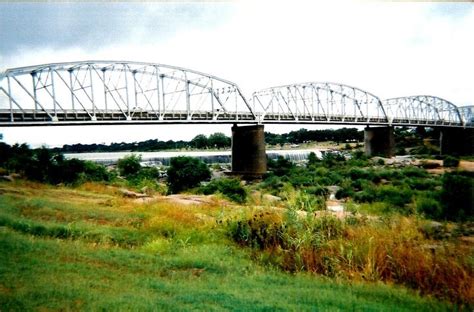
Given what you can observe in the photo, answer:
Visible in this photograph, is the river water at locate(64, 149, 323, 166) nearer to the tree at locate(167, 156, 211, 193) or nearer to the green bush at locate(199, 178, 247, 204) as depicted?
Answer: the tree at locate(167, 156, 211, 193)

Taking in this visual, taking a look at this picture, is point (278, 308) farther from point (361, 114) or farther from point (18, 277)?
point (361, 114)

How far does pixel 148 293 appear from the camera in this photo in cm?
344

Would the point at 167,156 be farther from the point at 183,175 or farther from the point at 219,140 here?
the point at 219,140

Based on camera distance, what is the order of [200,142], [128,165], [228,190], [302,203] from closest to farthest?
[302,203] < [228,190] < [128,165] < [200,142]

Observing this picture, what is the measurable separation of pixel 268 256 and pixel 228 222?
1.42 metres

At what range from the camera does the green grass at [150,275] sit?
10.6 ft

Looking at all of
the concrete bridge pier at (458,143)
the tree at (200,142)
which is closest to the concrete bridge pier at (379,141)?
the concrete bridge pier at (458,143)

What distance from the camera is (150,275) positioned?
4035 millimetres

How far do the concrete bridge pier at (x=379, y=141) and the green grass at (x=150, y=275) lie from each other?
90.3 ft

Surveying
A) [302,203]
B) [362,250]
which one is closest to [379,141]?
[302,203]

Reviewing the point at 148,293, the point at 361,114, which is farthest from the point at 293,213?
the point at 361,114

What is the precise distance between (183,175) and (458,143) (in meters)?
→ 15.0

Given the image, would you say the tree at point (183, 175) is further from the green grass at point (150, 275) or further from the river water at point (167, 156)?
the green grass at point (150, 275)

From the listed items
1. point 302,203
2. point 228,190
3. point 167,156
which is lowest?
point 228,190
